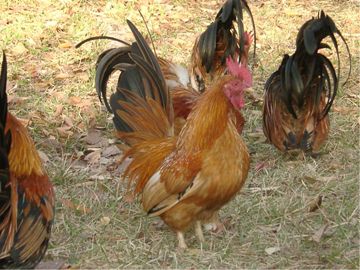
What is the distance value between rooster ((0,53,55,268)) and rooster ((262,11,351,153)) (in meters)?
2.20

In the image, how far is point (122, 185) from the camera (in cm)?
441

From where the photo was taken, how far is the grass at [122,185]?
3.67 metres

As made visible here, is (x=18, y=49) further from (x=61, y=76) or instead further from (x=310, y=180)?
(x=310, y=180)

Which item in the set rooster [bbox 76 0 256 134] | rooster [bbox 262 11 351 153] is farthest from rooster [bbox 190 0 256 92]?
rooster [bbox 262 11 351 153]

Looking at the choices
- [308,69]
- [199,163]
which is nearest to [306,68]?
[308,69]

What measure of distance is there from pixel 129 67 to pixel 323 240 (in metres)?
1.86

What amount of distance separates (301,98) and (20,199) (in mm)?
2455

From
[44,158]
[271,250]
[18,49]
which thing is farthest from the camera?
[18,49]

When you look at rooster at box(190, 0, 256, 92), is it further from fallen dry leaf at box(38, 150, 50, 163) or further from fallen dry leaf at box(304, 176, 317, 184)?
fallen dry leaf at box(38, 150, 50, 163)

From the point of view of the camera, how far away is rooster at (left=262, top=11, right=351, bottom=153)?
4410 millimetres

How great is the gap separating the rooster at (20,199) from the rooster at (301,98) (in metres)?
2.20

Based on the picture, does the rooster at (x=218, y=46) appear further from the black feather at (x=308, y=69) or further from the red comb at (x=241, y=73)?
the red comb at (x=241, y=73)

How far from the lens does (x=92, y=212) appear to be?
163 inches

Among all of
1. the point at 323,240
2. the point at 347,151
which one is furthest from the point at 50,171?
the point at 347,151
